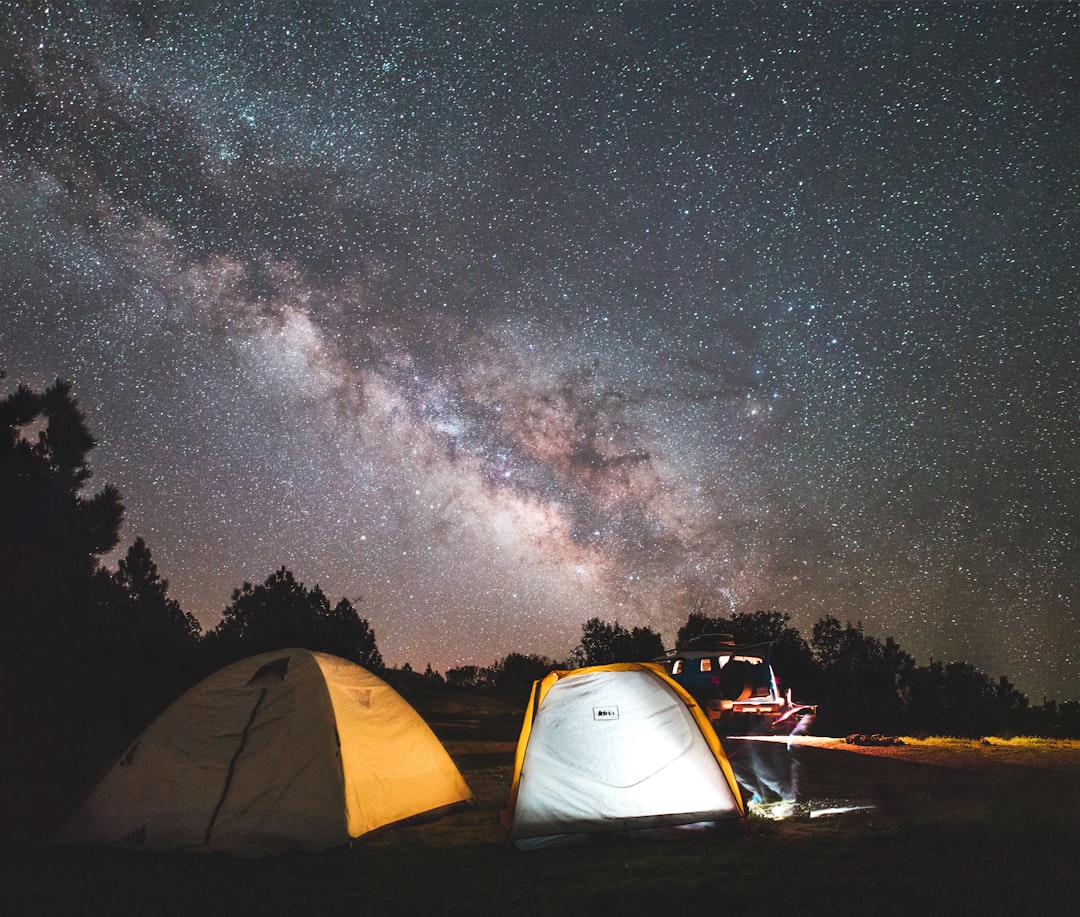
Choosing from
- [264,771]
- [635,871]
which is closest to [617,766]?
[635,871]

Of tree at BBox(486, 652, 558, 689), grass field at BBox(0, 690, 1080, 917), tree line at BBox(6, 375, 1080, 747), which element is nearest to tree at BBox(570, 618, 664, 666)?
tree at BBox(486, 652, 558, 689)

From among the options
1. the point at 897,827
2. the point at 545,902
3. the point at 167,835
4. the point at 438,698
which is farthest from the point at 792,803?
the point at 438,698

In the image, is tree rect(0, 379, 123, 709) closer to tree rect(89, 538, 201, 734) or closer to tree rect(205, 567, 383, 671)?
tree rect(89, 538, 201, 734)

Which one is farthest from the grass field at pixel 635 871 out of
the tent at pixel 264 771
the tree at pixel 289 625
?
the tree at pixel 289 625

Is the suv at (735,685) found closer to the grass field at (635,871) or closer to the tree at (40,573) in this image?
the grass field at (635,871)

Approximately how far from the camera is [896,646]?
6531cm

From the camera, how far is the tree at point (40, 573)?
55.2 feet

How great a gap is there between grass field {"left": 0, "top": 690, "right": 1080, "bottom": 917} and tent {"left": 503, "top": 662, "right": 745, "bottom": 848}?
28 centimetres

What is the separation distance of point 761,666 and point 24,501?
60.4 feet

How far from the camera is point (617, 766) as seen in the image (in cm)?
796

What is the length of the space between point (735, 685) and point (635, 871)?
42.0ft

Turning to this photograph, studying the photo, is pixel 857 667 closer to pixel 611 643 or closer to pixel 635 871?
pixel 611 643

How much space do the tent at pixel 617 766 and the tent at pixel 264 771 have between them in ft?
5.21

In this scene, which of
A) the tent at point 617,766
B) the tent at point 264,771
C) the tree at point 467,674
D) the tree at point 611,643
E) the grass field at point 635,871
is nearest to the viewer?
the grass field at point 635,871
